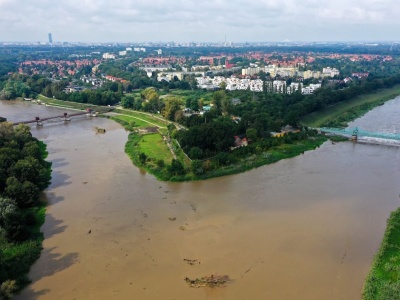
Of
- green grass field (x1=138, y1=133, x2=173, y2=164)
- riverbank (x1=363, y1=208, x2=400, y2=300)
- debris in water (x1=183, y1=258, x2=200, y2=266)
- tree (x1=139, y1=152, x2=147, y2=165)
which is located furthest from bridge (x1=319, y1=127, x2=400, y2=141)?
debris in water (x1=183, y1=258, x2=200, y2=266)

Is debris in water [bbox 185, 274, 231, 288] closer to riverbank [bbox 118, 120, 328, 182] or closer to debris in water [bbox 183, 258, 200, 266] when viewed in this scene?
debris in water [bbox 183, 258, 200, 266]

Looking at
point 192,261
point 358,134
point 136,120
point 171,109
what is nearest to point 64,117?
point 136,120

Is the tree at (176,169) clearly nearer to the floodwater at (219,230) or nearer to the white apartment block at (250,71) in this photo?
the floodwater at (219,230)

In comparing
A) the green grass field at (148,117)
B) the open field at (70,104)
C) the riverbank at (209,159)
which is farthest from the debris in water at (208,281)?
the open field at (70,104)

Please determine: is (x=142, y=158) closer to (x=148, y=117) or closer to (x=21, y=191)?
(x=21, y=191)

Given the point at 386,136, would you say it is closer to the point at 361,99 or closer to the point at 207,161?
the point at 207,161
